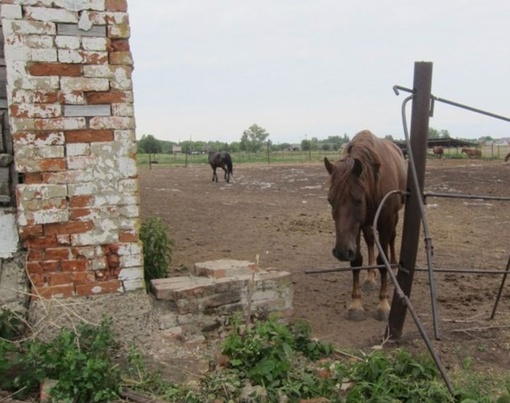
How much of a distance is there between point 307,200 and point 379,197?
9.43 metres

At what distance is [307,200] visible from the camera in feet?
47.4

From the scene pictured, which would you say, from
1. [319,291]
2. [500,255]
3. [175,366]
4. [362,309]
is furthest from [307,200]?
[175,366]

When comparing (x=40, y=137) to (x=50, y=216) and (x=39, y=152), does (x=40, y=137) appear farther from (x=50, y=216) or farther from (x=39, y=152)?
(x=50, y=216)

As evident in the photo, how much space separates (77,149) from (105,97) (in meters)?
0.41

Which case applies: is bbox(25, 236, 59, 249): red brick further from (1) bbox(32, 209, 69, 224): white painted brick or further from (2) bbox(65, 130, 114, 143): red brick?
(2) bbox(65, 130, 114, 143): red brick

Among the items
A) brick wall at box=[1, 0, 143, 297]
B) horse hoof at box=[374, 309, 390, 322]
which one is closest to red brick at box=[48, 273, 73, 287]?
brick wall at box=[1, 0, 143, 297]

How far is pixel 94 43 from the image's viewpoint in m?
3.39

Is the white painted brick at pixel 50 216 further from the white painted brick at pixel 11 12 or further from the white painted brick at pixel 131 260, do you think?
the white painted brick at pixel 11 12

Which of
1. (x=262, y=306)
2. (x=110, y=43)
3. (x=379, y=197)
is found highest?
(x=110, y=43)

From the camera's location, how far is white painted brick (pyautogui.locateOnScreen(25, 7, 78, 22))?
3232 millimetres

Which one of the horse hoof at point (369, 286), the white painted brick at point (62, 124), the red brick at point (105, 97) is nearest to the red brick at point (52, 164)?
the white painted brick at point (62, 124)

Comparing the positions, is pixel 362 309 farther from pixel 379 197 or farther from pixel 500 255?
pixel 500 255

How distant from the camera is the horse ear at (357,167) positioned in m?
4.48

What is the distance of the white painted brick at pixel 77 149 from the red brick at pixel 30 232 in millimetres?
529
